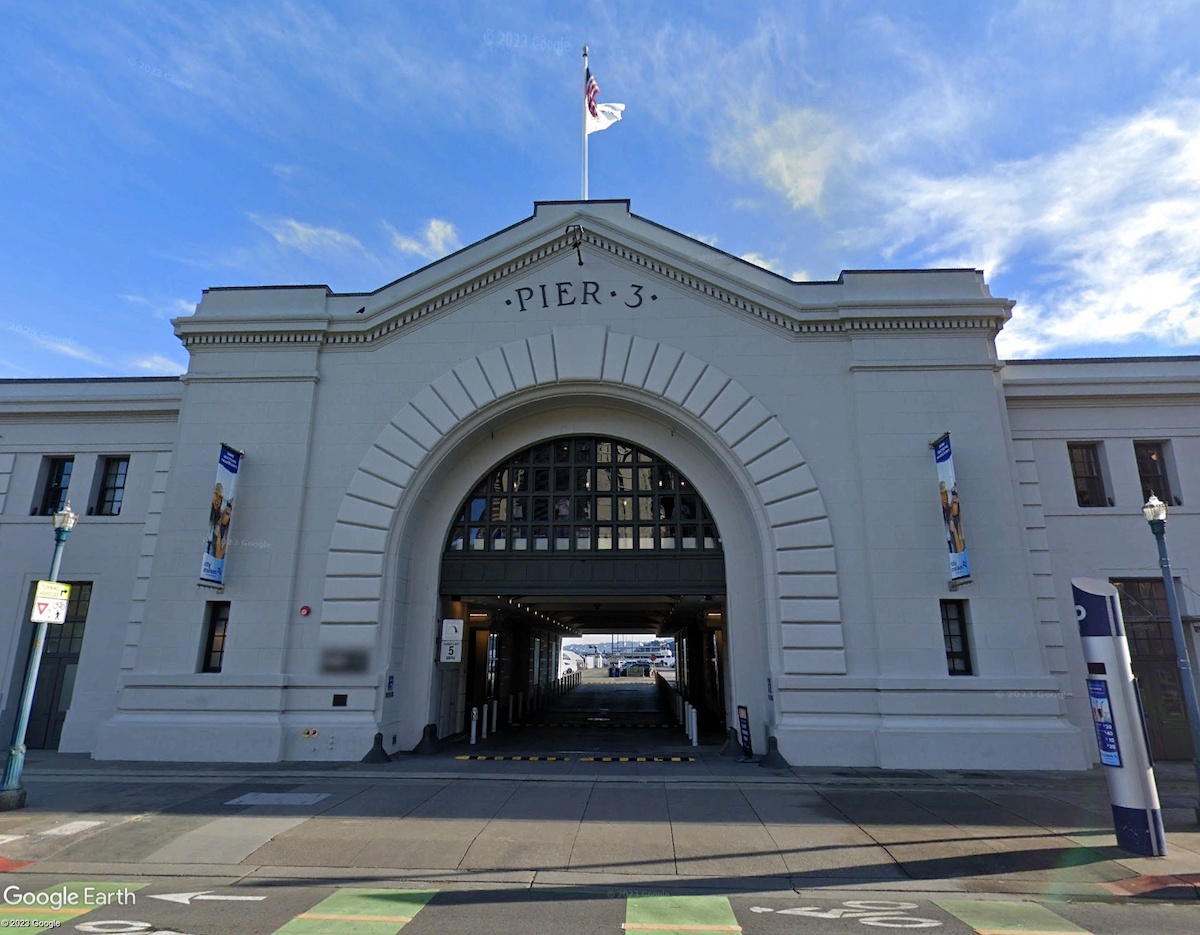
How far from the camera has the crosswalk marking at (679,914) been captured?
688 cm

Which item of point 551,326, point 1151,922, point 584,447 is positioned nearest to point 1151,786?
point 1151,922

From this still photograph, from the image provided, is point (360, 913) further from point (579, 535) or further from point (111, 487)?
point (111, 487)

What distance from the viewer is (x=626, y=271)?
18891 millimetres

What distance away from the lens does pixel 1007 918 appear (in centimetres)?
720

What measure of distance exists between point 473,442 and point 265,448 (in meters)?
5.38

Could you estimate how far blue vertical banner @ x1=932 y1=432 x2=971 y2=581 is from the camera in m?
15.4

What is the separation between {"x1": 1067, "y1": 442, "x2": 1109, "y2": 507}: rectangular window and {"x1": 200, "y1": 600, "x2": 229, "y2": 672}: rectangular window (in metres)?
22.0

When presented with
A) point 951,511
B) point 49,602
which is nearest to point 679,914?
point 951,511

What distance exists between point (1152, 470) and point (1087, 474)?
1585 millimetres

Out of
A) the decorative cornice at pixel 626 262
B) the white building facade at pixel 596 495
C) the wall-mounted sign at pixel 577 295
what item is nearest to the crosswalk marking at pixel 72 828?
the white building facade at pixel 596 495

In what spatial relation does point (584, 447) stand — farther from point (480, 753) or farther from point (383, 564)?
point (480, 753)

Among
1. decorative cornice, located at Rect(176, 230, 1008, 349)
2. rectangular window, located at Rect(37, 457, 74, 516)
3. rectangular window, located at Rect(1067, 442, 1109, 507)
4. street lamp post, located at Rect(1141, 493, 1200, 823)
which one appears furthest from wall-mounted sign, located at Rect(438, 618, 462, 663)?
rectangular window, located at Rect(1067, 442, 1109, 507)

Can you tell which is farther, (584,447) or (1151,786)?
(584,447)

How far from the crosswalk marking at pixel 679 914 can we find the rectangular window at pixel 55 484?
66.2 ft
